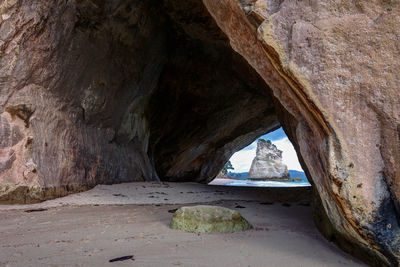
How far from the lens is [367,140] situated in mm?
1712

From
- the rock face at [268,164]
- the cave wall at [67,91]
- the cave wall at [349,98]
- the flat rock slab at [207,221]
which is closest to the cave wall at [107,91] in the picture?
the cave wall at [67,91]

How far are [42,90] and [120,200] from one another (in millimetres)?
1872

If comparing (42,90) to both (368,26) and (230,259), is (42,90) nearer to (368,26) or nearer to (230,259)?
(230,259)

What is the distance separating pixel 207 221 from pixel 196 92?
249 inches

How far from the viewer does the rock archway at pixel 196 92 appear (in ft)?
5.59

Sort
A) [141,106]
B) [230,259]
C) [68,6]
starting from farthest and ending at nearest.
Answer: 1. [141,106]
2. [68,6]
3. [230,259]

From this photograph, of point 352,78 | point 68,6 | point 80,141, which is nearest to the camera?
point 352,78

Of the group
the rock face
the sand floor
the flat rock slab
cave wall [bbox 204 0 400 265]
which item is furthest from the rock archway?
the rock face

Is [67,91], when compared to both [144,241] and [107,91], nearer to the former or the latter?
[107,91]

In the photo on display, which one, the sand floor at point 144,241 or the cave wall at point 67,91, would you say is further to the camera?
the cave wall at point 67,91

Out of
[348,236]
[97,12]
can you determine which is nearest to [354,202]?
[348,236]

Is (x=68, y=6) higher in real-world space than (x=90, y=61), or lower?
higher

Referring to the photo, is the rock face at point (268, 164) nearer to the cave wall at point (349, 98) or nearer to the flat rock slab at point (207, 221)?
the flat rock slab at point (207, 221)

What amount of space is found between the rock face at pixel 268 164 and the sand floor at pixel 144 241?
31135 mm
